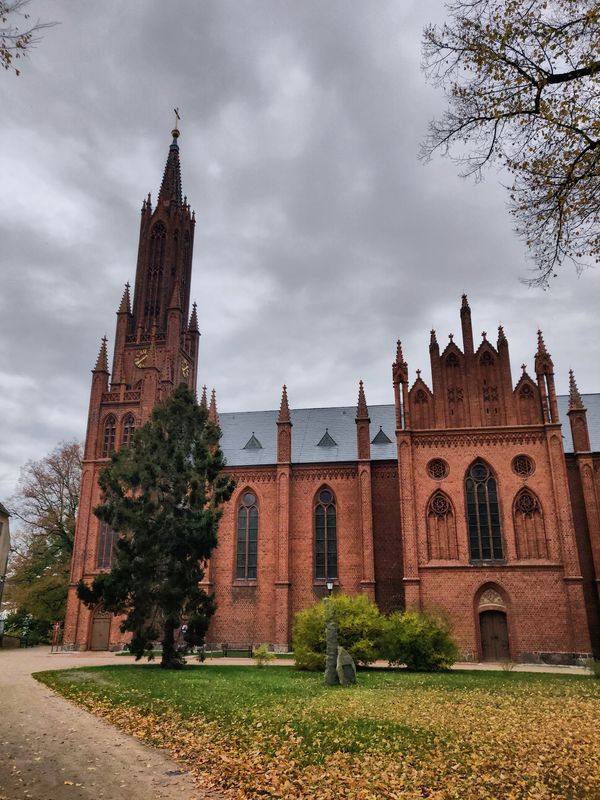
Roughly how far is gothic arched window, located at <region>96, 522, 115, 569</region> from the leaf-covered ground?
18728 millimetres

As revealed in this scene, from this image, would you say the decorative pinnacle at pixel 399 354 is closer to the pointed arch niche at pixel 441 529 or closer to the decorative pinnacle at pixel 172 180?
the pointed arch niche at pixel 441 529

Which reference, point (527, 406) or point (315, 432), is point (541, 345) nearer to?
point (527, 406)

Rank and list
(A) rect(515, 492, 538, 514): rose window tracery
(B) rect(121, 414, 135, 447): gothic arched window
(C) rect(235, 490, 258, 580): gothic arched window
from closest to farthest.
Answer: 1. (A) rect(515, 492, 538, 514): rose window tracery
2. (C) rect(235, 490, 258, 580): gothic arched window
3. (B) rect(121, 414, 135, 447): gothic arched window

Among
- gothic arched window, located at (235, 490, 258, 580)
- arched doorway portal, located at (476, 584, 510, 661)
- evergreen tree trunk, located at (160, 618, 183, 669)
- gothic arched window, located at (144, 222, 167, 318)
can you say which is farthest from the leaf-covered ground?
gothic arched window, located at (144, 222, 167, 318)

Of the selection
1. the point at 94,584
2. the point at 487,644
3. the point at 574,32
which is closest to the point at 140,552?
the point at 94,584

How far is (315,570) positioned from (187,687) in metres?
18.8

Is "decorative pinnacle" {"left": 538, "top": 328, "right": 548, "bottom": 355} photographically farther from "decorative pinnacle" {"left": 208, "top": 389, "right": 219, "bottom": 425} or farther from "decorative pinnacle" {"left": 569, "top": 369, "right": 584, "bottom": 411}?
"decorative pinnacle" {"left": 208, "top": 389, "right": 219, "bottom": 425}

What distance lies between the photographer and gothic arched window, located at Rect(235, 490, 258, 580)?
35.2 metres

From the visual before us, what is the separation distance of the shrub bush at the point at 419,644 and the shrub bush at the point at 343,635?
0.49 meters

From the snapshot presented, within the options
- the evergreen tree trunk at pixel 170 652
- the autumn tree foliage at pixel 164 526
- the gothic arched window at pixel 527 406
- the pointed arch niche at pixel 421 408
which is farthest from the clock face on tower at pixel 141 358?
the gothic arched window at pixel 527 406

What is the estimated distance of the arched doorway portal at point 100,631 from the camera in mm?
34938

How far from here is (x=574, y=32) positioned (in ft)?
26.7

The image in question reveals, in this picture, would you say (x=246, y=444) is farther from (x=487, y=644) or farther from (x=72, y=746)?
(x=72, y=746)

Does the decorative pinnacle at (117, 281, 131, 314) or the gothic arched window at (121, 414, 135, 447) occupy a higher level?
the decorative pinnacle at (117, 281, 131, 314)
